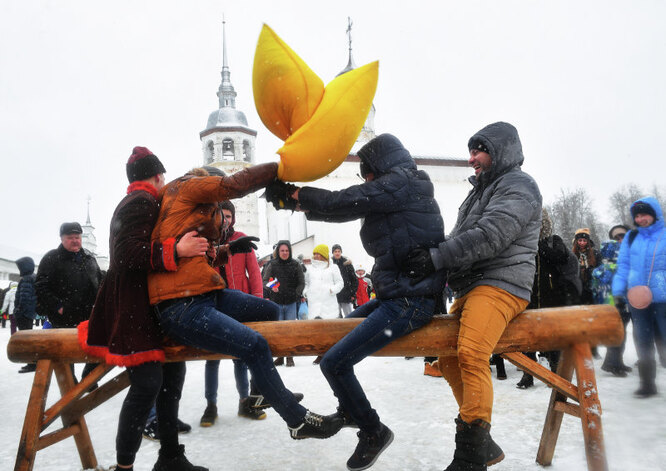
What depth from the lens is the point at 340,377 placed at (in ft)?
9.12

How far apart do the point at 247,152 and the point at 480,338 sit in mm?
39991

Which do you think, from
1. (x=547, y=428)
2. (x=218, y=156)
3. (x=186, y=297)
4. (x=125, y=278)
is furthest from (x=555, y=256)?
(x=218, y=156)

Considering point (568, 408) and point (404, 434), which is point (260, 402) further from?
point (568, 408)

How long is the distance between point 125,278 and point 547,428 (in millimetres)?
2825

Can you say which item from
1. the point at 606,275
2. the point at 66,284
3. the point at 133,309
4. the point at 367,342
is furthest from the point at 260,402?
the point at 606,275

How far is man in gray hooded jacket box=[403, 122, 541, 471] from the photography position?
2551mm

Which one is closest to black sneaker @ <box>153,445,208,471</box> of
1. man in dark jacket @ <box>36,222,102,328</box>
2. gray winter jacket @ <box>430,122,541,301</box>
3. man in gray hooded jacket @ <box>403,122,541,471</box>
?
man in gray hooded jacket @ <box>403,122,541,471</box>

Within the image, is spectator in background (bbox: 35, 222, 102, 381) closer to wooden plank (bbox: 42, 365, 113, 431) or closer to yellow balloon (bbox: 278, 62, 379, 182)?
wooden plank (bbox: 42, 365, 113, 431)

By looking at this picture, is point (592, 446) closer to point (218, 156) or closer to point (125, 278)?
point (125, 278)

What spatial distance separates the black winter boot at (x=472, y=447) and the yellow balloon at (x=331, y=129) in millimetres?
1651

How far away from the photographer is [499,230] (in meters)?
2.64

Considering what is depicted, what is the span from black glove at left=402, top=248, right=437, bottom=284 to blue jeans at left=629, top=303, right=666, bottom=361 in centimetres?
326

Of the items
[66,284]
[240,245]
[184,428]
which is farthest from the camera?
[66,284]

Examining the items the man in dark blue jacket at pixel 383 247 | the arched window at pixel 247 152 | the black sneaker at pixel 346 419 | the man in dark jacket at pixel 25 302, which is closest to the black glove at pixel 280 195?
the man in dark blue jacket at pixel 383 247
